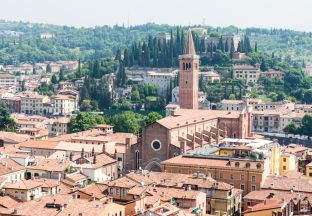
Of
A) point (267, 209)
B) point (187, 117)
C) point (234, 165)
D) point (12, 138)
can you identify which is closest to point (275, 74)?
point (187, 117)

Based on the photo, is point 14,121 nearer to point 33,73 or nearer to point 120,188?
point 120,188

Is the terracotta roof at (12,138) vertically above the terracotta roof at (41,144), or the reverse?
the terracotta roof at (41,144)

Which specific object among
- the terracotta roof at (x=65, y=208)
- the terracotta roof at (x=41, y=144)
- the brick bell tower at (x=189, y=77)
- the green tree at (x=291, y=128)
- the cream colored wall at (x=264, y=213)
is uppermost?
the brick bell tower at (x=189, y=77)

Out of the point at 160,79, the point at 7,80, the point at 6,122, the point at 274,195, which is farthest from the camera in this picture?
the point at 7,80

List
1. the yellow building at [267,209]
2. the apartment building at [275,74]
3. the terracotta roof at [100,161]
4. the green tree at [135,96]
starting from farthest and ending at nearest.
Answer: the apartment building at [275,74]
the green tree at [135,96]
the terracotta roof at [100,161]
the yellow building at [267,209]

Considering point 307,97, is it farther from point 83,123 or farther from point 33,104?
point 33,104

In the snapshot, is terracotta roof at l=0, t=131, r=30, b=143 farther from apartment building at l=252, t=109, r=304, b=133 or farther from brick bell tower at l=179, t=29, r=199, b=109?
apartment building at l=252, t=109, r=304, b=133

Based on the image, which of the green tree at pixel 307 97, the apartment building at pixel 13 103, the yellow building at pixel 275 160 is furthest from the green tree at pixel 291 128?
the apartment building at pixel 13 103

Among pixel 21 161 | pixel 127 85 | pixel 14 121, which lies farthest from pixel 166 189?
pixel 127 85

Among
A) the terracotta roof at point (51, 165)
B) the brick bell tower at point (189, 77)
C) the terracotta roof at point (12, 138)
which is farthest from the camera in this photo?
the brick bell tower at point (189, 77)

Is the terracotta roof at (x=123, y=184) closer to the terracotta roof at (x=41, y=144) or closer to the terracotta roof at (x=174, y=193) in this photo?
the terracotta roof at (x=174, y=193)
